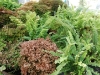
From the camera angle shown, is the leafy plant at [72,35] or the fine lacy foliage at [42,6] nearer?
the leafy plant at [72,35]

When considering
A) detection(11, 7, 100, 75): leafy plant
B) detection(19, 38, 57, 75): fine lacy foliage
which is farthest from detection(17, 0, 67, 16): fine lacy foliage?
detection(19, 38, 57, 75): fine lacy foliage

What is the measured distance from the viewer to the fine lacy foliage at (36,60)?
299 centimetres

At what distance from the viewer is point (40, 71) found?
3.02m

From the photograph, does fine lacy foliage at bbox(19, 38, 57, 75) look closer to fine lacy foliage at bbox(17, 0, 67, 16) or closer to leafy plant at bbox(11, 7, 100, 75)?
leafy plant at bbox(11, 7, 100, 75)

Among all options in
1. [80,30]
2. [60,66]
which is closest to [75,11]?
[80,30]

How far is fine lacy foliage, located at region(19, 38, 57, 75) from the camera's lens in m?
2.99

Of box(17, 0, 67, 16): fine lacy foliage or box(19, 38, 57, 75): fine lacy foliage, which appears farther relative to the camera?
box(17, 0, 67, 16): fine lacy foliage

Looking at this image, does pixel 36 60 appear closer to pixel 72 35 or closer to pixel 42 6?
pixel 72 35

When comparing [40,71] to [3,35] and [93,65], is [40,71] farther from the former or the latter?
[3,35]

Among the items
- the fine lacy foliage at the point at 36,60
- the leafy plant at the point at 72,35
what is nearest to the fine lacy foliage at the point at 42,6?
the leafy plant at the point at 72,35

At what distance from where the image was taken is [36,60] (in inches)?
118

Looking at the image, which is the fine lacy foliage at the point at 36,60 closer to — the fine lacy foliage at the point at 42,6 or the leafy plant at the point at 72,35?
the leafy plant at the point at 72,35

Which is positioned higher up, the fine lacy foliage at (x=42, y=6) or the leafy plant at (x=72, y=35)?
the fine lacy foliage at (x=42, y=6)

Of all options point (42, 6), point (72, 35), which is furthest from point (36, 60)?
point (42, 6)
